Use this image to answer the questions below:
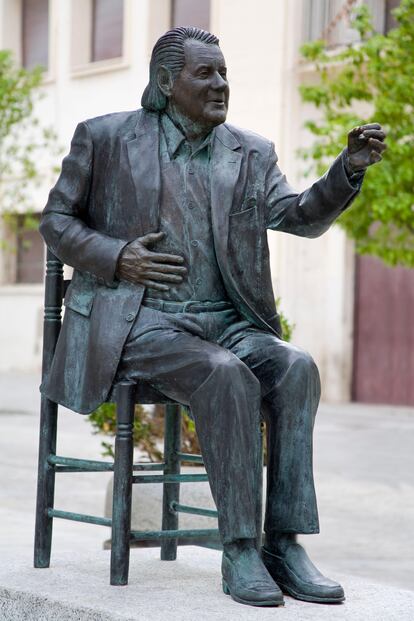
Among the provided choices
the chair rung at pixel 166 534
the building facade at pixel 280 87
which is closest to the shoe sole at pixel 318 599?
the chair rung at pixel 166 534

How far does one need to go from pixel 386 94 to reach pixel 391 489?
421 centimetres

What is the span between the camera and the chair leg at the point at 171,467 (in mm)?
4785

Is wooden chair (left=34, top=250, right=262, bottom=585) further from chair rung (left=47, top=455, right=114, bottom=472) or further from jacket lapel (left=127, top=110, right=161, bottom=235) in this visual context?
jacket lapel (left=127, top=110, right=161, bottom=235)

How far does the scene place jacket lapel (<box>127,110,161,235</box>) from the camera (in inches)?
171

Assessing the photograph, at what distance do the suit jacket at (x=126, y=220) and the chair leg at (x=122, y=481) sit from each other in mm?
92

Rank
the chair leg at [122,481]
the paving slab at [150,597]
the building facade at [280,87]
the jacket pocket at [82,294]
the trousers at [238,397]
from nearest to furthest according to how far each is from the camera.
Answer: the paving slab at [150,597] < the trousers at [238,397] < the chair leg at [122,481] < the jacket pocket at [82,294] < the building facade at [280,87]

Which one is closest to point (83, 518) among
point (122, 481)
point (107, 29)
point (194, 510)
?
point (122, 481)

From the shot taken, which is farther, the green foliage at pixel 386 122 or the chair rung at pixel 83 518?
the green foliage at pixel 386 122

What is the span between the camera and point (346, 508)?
8.73 meters

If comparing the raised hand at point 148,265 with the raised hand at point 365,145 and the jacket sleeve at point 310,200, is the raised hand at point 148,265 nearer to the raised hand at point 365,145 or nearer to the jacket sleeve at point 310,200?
the jacket sleeve at point 310,200

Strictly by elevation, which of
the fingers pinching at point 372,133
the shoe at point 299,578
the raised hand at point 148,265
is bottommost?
the shoe at point 299,578

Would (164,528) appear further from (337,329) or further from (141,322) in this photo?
(337,329)

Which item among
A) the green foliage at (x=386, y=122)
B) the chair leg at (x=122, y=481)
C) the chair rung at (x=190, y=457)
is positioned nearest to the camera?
the chair leg at (x=122, y=481)

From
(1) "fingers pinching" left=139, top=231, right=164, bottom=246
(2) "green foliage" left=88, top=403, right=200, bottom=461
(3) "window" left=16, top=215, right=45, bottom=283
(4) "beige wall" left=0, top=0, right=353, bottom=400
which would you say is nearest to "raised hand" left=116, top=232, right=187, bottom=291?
(1) "fingers pinching" left=139, top=231, right=164, bottom=246
